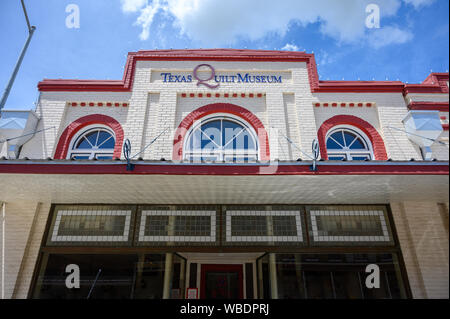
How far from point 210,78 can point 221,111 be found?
1232mm

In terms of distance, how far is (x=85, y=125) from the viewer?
884 cm

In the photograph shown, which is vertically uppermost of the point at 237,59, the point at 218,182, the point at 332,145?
the point at 237,59

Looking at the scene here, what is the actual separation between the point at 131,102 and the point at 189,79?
6.51 ft

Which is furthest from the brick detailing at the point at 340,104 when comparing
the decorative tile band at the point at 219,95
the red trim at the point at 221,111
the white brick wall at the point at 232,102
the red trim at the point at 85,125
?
the red trim at the point at 85,125

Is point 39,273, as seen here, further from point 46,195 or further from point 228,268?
point 228,268

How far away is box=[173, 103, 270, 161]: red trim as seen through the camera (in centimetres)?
823

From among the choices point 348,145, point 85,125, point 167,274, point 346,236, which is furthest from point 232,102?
point 167,274

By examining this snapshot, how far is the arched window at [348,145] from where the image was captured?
8.51 m

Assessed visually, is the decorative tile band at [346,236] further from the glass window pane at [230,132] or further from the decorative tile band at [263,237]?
the glass window pane at [230,132]

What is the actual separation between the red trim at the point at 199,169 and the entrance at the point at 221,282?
402 centimetres

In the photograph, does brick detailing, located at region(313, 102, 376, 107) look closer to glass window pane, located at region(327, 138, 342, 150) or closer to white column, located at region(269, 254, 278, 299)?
glass window pane, located at region(327, 138, 342, 150)

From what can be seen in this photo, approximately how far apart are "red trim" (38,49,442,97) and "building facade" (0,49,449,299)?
0.04 meters

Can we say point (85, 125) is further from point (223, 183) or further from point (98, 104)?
point (223, 183)
